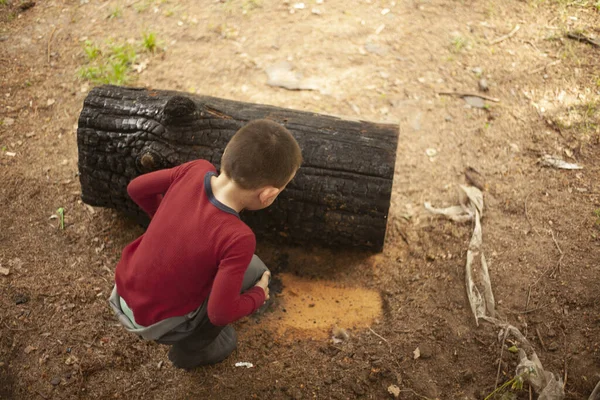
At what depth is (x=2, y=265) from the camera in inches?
131

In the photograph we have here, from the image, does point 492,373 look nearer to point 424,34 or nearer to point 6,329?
point 6,329

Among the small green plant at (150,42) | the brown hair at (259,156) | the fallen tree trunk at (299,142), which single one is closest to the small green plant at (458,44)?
the fallen tree trunk at (299,142)

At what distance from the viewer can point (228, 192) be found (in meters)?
2.19

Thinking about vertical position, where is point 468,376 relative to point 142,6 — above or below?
Result: below

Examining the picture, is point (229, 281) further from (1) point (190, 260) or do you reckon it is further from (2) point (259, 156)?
(2) point (259, 156)

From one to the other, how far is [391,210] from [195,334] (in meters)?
1.90

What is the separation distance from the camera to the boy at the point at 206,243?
2131 mm

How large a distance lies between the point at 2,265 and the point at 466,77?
13.6 ft

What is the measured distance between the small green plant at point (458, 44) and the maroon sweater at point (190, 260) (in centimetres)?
360

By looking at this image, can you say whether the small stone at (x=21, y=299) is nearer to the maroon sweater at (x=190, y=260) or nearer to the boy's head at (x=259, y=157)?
the maroon sweater at (x=190, y=260)

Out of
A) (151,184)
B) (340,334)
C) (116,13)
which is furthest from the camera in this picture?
(116,13)

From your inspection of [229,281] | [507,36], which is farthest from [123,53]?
[507,36]

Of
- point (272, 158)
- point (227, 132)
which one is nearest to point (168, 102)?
point (227, 132)

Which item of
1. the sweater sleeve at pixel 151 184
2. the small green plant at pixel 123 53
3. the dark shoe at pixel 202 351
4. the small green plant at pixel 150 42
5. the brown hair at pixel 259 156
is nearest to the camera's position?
the brown hair at pixel 259 156
